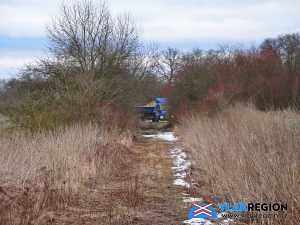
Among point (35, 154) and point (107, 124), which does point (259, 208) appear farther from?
point (107, 124)

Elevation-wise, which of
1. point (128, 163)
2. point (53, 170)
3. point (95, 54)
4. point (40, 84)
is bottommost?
point (128, 163)

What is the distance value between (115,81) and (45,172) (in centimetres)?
1365

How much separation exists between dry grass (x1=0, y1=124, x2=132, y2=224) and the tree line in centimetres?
217

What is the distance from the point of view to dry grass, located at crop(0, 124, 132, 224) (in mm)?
5184

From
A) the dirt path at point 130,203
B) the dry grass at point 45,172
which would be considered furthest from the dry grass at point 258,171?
the dry grass at point 45,172

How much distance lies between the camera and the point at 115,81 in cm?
1997

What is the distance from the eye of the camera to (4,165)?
5980 mm

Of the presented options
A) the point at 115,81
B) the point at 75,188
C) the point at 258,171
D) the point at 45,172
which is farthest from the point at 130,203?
the point at 115,81

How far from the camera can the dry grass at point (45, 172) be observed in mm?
5184

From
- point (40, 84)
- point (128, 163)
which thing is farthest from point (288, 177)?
point (40, 84)

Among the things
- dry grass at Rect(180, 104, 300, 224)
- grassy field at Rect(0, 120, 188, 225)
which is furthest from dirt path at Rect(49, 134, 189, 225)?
dry grass at Rect(180, 104, 300, 224)

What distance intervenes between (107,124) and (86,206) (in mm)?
8102

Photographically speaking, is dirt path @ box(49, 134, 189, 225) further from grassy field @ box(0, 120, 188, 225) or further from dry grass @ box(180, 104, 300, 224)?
dry grass @ box(180, 104, 300, 224)

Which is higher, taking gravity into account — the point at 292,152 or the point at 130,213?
the point at 292,152
